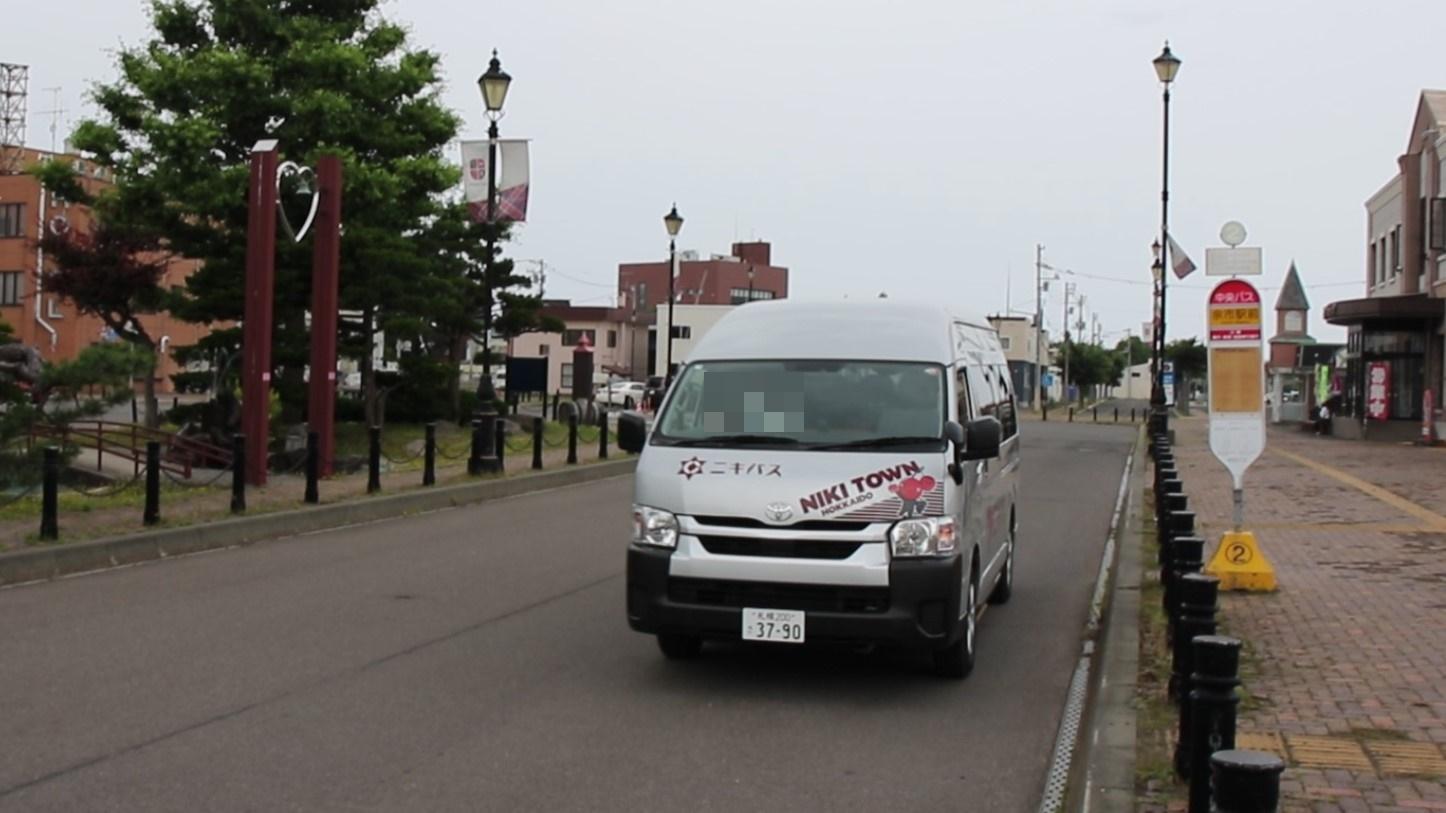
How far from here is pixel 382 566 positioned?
1288cm

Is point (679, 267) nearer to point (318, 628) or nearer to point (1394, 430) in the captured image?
point (1394, 430)

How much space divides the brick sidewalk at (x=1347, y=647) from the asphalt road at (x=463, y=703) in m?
1.15

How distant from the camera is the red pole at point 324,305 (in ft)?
66.9

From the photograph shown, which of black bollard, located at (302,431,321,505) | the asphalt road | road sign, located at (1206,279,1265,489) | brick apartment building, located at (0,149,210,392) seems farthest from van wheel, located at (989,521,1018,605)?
brick apartment building, located at (0,149,210,392)

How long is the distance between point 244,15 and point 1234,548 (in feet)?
75.5

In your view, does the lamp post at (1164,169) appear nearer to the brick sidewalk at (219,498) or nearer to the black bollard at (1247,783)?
the brick sidewalk at (219,498)

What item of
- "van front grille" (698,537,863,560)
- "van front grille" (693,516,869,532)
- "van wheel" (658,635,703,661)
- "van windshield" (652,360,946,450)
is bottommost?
"van wheel" (658,635,703,661)

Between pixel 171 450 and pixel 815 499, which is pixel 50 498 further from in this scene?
pixel 171 450

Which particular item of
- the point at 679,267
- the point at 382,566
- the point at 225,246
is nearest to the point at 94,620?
the point at 382,566

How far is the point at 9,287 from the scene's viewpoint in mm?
60844

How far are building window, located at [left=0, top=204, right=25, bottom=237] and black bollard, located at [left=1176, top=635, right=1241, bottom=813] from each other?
209 ft

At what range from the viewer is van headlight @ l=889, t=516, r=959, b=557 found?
7633 mm

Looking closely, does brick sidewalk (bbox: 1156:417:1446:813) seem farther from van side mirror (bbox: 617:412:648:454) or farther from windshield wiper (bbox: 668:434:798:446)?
van side mirror (bbox: 617:412:648:454)

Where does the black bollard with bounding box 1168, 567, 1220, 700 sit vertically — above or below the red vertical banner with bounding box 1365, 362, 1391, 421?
below
